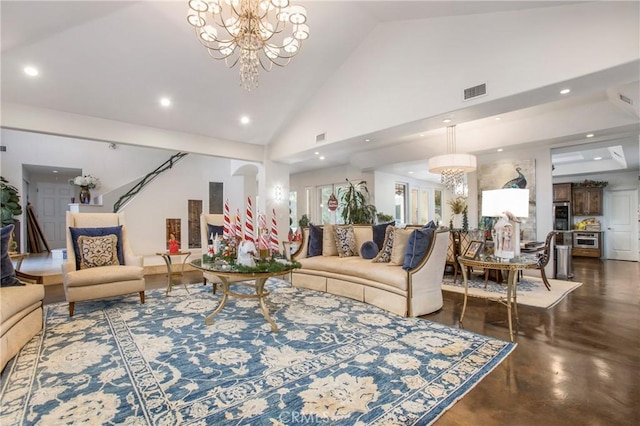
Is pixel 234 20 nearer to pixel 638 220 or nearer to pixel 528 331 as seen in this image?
pixel 528 331

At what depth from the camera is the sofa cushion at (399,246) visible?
3.88 m

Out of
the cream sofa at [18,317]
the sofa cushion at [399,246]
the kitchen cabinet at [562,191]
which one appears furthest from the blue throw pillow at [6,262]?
the kitchen cabinet at [562,191]

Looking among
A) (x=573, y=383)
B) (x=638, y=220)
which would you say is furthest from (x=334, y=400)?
(x=638, y=220)

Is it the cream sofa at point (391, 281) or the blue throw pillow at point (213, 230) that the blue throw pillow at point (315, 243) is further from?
the blue throw pillow at point (213, 230)

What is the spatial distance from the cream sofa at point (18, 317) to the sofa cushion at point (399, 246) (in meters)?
3.73

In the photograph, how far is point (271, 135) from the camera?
278 inches

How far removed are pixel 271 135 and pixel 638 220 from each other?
9848 mm

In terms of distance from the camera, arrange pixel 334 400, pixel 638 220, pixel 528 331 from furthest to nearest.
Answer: pixel 638 220 → pixel 528 331 → pixel 334 400

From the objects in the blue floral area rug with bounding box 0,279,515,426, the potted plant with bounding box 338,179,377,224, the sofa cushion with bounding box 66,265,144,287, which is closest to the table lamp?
the blue floral area rug with bounding box 0,279,515,426

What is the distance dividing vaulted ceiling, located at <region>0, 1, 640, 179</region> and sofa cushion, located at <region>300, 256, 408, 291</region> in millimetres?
2129

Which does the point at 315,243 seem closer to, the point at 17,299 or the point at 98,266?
the point at 98,266

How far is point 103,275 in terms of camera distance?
357 centimetres

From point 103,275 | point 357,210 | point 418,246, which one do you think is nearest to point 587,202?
point 357,210

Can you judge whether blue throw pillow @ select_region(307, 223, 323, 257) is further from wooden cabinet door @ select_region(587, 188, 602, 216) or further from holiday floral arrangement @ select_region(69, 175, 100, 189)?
wooden cabinet door @ select_region(587, 188, 602, 216)
